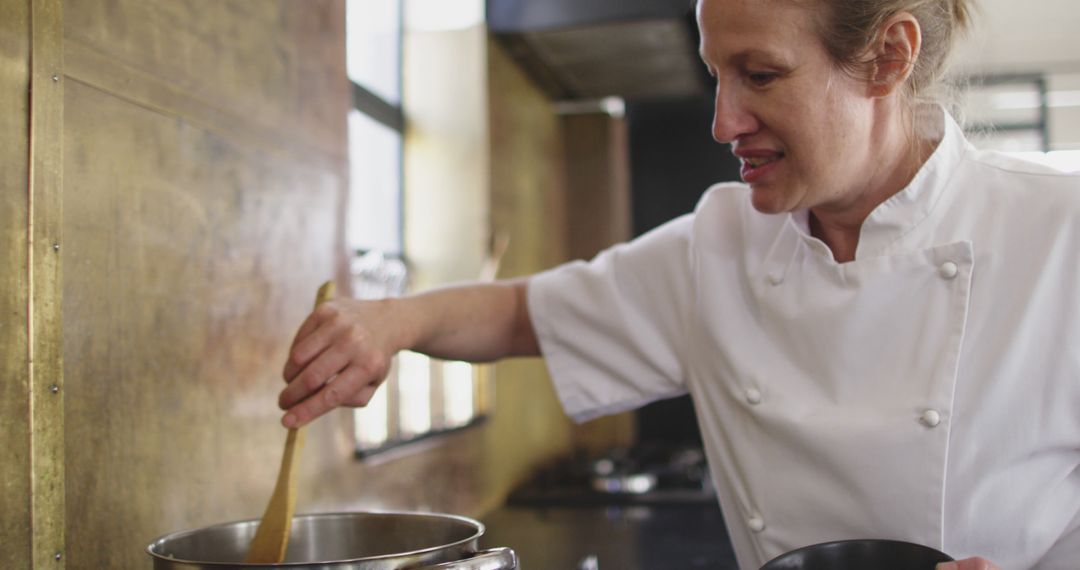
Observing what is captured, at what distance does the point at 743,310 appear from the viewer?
49.2 inches

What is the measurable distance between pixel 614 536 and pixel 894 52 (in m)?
1.32

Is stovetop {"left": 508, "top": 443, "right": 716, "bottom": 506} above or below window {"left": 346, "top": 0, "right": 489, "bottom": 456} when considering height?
below

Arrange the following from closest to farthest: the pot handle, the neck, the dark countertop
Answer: the pot handle → the neck → the dark countertop

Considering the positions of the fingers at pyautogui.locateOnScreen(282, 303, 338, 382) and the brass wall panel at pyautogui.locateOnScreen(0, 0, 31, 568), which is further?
the fingers at pyautogui.locateOnScreen(282, 303, 338, 382)

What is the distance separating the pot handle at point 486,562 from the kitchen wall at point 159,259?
0.40 m

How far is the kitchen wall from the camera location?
91 centimetres

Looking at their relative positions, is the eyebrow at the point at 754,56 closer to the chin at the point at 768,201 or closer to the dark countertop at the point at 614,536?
the chin at the point at 768,201

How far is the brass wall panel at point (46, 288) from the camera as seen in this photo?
2.97ft

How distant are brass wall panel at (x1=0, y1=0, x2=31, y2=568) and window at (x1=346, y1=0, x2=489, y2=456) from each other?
0.93 metres

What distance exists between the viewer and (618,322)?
135 centimetres

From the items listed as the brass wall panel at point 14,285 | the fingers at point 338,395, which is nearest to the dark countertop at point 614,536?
the fingers at point 338,395

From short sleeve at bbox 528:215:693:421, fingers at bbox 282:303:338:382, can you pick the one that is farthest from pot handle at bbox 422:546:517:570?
short sleeve at bbox 528:215:693:421

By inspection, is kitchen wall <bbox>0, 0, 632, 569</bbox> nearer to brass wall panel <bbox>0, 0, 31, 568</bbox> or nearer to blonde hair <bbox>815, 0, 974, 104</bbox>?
brass wall panel <bbox>0, 0, 31, 568</bbox>

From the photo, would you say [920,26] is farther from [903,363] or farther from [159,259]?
[159,259]
